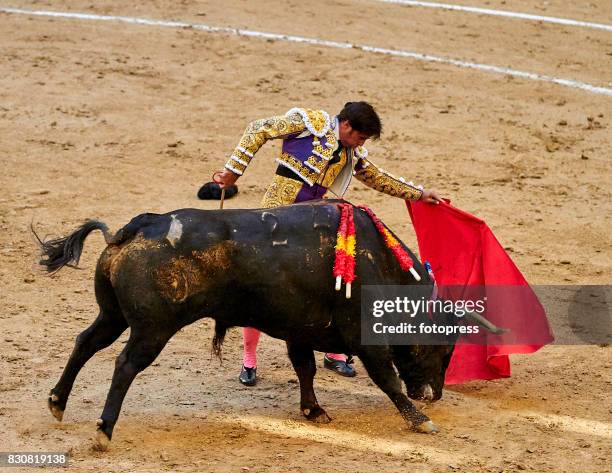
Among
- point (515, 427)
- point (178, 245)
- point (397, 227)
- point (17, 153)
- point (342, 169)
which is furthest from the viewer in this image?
point (17, 153)

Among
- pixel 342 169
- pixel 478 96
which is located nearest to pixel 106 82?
pixel 478 96

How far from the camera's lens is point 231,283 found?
228 inches

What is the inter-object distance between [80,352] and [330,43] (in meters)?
7.13

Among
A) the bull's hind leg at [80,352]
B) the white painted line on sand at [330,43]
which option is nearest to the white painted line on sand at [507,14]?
the white painted line on sand at [330,43]

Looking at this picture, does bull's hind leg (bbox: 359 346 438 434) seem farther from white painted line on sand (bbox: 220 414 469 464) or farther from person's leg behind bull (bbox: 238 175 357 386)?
person's leg behind bull (bbox: 238 175 357 386)

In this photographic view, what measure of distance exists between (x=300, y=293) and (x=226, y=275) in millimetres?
379

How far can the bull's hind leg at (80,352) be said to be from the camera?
5.97 metres

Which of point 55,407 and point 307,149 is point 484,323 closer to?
point 307,149

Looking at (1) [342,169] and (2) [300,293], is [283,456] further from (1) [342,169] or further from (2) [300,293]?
(1) [342,169]

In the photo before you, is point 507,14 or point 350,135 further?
point 507,14

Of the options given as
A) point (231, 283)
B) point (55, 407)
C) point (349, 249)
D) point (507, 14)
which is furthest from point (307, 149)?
point (507, 14)

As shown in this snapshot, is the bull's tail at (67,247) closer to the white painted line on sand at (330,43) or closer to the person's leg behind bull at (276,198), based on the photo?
the person's leg behind bull at (276,198)

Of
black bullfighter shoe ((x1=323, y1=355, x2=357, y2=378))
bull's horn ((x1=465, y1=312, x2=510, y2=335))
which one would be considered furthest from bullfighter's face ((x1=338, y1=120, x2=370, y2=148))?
black bullfighter shoe ((x1=323, y1=355, x2=357, y2=378))

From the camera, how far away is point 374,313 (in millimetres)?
6012
